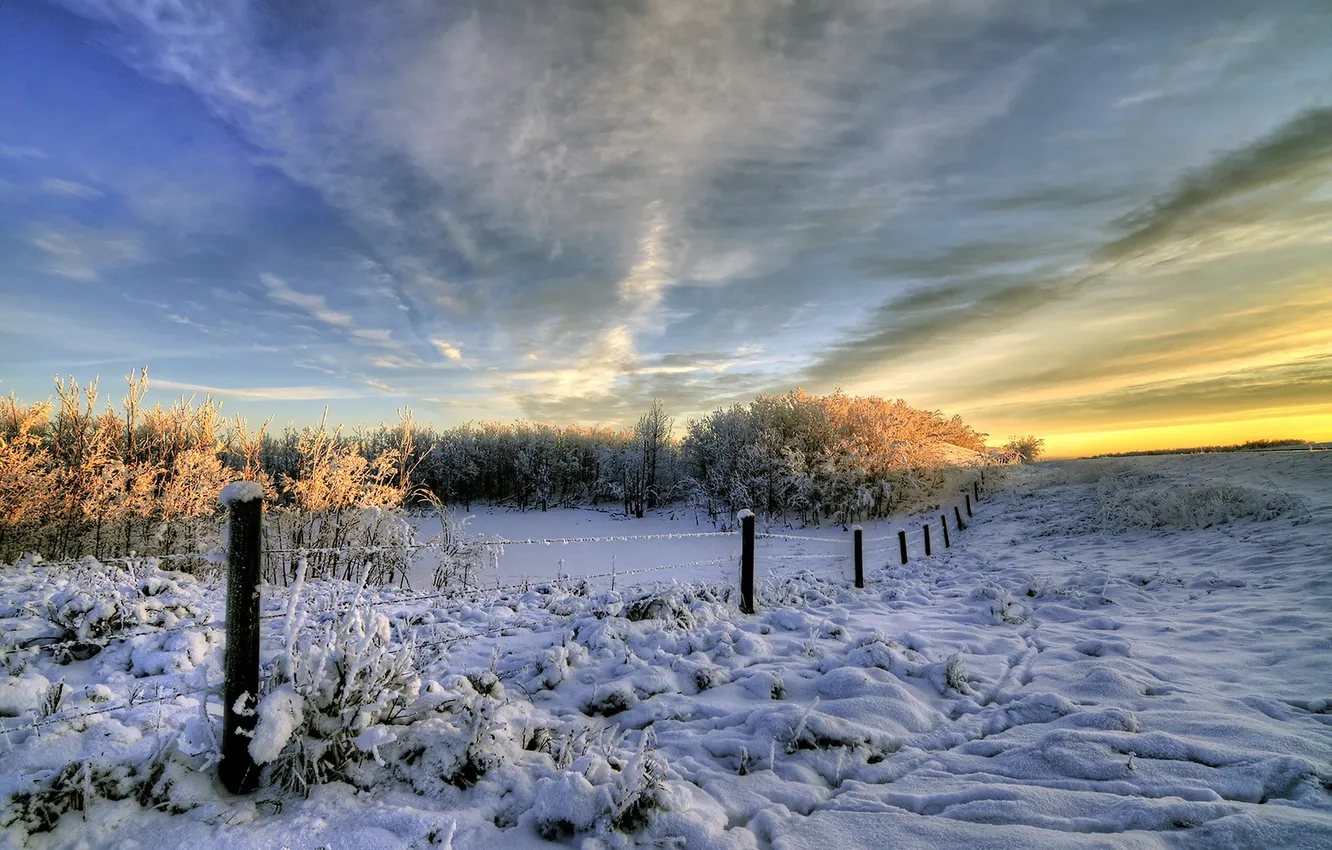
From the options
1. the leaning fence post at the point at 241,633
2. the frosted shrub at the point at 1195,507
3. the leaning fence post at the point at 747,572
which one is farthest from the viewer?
the frosted shrub at the point at 1195,507

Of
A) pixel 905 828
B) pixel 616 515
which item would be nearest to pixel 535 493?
pixel 616 515

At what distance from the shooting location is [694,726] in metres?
3.93

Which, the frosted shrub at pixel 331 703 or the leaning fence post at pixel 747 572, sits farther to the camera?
the leaning fence post at pixel 747 572

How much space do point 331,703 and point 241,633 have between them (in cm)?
61

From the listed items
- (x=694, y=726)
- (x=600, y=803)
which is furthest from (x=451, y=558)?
(x=600, y=803)

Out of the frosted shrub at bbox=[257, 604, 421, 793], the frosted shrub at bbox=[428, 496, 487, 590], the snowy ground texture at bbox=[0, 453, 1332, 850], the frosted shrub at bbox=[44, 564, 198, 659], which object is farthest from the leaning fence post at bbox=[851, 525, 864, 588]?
the frosted shrub at bbox=[44, 564, 198, 659]

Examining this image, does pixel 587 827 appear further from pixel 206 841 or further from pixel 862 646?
pixel 862 646

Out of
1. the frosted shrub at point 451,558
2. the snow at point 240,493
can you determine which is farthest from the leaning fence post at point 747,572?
the frosted shrub at point 451,558

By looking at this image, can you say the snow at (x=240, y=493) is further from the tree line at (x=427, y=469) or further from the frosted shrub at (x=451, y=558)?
the frosted shrub at (x=451, y=558)

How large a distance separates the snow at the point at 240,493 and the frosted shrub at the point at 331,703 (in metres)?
0.68

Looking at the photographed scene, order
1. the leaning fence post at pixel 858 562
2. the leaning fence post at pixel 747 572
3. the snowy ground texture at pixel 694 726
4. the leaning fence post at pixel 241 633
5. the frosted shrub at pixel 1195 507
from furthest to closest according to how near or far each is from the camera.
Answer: the frosted shrub at pixel 1195 507, the leaning fence post at pixel 858 562, the leaning fence post at pixel 747 572, the leaning fence post at pixel 241 633, the snowy ground texture at pixel 694 726

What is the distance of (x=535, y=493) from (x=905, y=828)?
4605 centimetres

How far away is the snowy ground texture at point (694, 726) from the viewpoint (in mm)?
2676

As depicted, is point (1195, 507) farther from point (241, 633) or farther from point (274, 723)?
point (241, 633)
